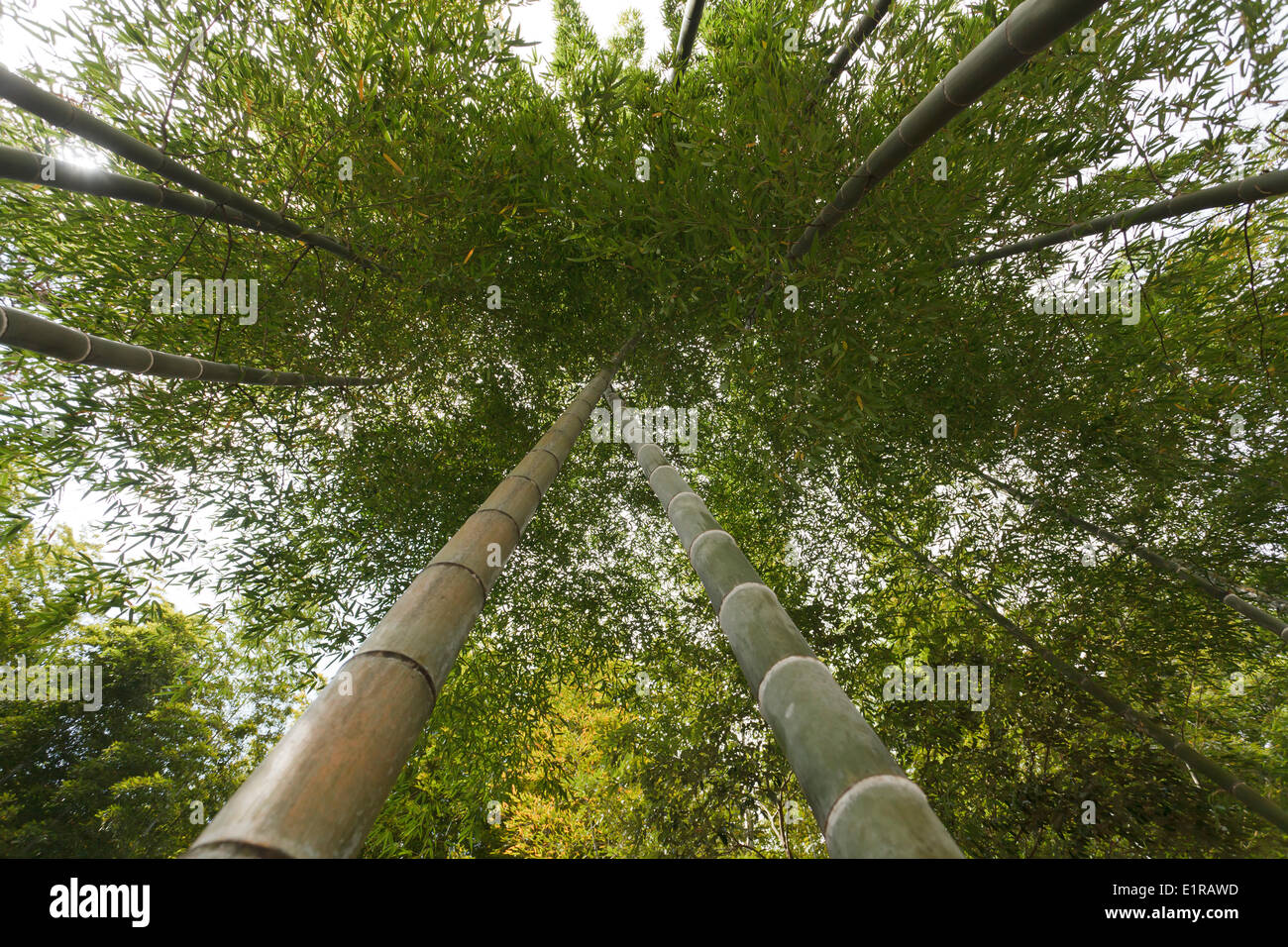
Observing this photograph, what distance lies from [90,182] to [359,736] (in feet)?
8.15

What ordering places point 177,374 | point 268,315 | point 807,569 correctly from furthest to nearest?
point 807,569
point 268,315
point 177,374

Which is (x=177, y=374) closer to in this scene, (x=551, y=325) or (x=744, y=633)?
(x=551, y=325)

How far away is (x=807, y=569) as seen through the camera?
515 cm

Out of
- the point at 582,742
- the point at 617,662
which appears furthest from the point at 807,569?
the point at 582,742

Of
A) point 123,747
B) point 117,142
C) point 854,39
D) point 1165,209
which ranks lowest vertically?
point 123,747

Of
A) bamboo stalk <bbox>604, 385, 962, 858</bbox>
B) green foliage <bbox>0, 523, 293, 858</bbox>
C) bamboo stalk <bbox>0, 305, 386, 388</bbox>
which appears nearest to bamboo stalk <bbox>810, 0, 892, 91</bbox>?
bamboo stalk <bbox>604, 385, 962, 858</bbox>

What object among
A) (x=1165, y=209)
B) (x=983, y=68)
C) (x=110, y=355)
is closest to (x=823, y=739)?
(x=983, y=68)

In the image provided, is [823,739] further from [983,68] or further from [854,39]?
[854,39]

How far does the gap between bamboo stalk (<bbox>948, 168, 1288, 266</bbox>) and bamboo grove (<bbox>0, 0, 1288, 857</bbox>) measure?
0.09 feet

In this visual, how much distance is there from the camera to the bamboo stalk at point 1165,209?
83.8 inches

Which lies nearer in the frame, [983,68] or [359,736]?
[359,736]

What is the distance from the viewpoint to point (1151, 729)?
372cm

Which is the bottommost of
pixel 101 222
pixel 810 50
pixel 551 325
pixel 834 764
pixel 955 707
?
pixel 955 707

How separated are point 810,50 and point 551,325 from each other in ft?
8.82
